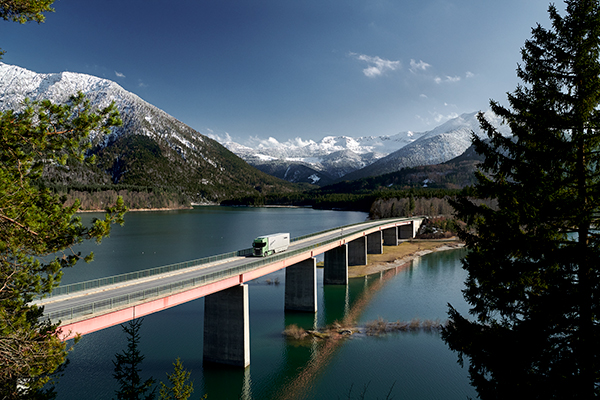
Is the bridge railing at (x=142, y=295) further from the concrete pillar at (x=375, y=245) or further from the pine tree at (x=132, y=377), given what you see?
the concrete pillar at (x=375, y=245)

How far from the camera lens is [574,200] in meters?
10.9

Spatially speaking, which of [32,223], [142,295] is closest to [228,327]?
[142,295]

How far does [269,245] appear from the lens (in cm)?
4028

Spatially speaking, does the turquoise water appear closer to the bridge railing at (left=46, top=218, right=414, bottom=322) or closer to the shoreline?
the bridge railing at (left=46, top=218, right=414, bottom=322)

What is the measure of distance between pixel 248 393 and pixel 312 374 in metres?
5.72

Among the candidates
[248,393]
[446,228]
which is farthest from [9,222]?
[446,228]

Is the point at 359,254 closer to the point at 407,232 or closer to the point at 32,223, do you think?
the point at 407,232

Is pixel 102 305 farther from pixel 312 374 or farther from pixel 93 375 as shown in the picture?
pixel 312 374

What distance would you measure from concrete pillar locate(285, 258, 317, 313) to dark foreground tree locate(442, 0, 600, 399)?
3301 cm

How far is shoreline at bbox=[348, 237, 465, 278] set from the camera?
233 feet

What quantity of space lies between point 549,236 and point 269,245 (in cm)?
3124

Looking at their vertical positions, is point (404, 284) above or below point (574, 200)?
below

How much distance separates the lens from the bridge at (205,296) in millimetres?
20031

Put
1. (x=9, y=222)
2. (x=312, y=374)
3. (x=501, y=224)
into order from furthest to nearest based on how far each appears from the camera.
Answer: (x=312, y=374)
(x=501, y=224)
(x=9, y=222)
